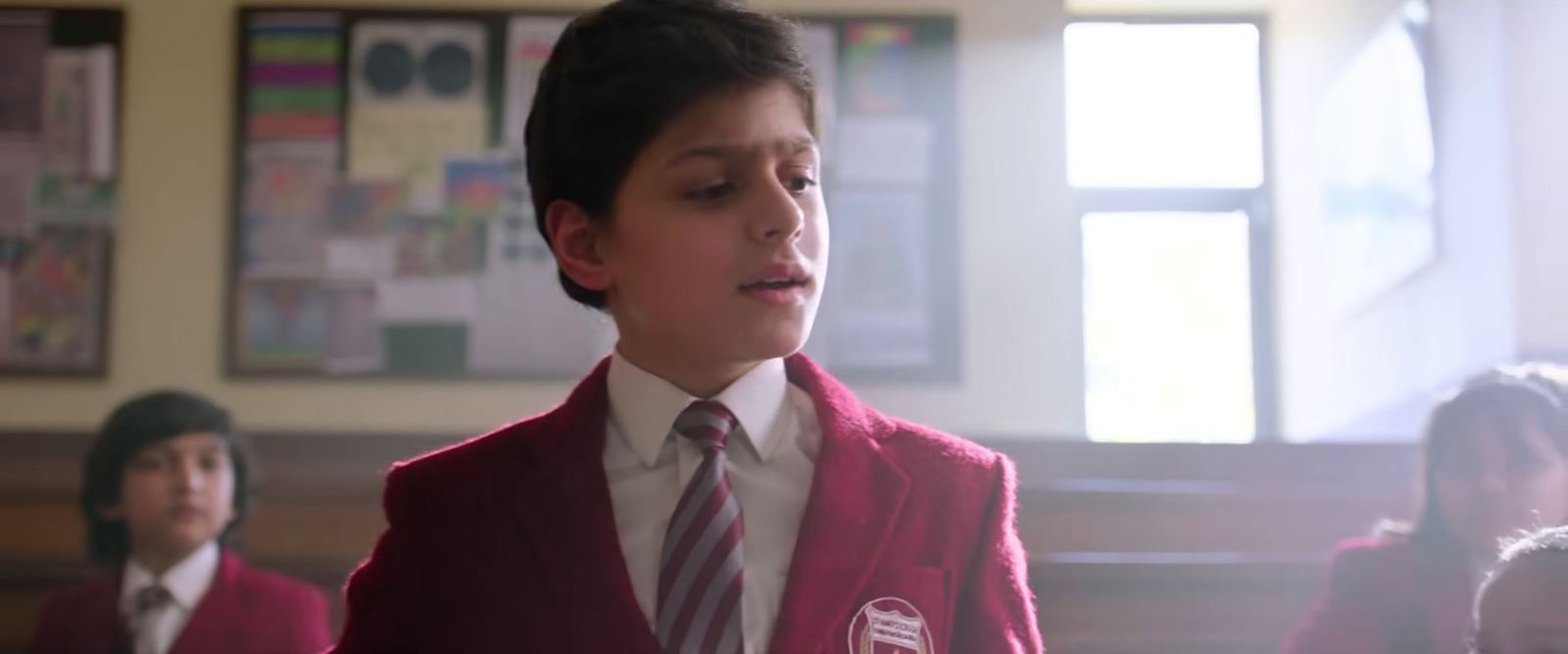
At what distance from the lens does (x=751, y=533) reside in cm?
89

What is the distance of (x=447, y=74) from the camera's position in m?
3.48

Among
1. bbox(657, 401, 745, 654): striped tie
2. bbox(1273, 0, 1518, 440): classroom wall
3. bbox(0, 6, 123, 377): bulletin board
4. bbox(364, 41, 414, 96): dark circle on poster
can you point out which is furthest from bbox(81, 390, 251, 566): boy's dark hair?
bbox(1273, 0, 1518, 440): classroom wall

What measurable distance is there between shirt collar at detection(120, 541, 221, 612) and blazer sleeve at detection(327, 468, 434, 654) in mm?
1378

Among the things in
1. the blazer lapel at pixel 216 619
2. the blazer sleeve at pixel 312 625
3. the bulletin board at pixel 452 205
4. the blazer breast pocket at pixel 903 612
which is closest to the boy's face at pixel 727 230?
the blazer breast pocket at pixel 903 612

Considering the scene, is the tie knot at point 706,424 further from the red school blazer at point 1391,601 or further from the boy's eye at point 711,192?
the red school blazer at point 1391,601

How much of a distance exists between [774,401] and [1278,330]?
3.36 metres

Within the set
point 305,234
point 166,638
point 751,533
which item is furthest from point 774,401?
point 305,234

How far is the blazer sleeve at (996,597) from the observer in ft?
2.85

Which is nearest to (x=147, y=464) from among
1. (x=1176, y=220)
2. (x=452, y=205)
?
(x=452, y=205)

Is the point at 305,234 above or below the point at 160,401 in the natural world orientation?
above

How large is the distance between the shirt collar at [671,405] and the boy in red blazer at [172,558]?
50.7 inches

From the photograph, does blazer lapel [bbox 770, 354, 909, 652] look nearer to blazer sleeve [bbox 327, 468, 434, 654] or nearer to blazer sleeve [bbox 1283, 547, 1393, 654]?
blazer sleeve [bbox 327, 468, 434, 654]

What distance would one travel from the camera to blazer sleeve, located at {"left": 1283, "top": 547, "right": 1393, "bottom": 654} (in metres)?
1.79

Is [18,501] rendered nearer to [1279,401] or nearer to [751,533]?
[751,533]
